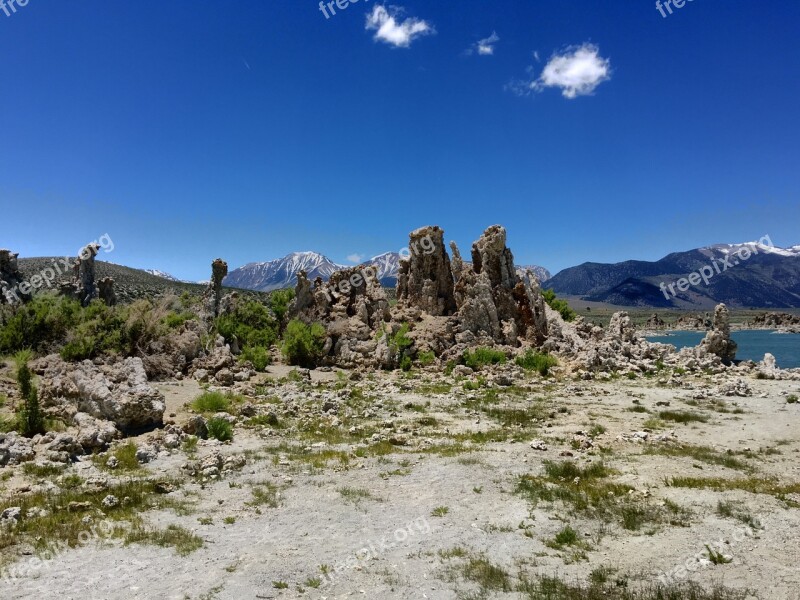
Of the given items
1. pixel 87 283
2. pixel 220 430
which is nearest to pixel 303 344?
pixel 87 283

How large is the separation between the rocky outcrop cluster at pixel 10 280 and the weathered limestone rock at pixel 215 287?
369 inches

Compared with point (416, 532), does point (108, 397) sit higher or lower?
higher

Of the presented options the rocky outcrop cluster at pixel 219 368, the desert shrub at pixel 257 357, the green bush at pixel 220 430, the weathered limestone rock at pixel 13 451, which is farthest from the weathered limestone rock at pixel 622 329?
the weathered limestone rock at pixel 13 451

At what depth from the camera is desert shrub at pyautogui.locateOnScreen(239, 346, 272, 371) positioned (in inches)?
1043

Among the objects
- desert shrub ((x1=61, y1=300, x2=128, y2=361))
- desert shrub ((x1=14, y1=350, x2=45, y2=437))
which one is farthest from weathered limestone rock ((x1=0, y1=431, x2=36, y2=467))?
desert shrub ((x1=61, y1=300, x2=128, y2=361))

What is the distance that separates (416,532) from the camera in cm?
801

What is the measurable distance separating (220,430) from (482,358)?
17.8 meters

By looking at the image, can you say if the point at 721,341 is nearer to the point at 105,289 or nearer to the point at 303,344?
the point at 303,344

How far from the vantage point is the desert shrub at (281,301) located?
34.7 meters

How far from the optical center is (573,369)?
27.5 metres

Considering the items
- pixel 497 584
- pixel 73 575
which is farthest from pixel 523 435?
pixel 73 575

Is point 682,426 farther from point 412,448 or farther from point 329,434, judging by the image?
point 329,434

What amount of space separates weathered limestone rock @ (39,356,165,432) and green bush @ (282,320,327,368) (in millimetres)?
12979

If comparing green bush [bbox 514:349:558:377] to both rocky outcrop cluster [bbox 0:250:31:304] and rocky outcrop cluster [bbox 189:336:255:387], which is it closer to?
rocky outcrop cluster [bbox 189:336:255:387]
